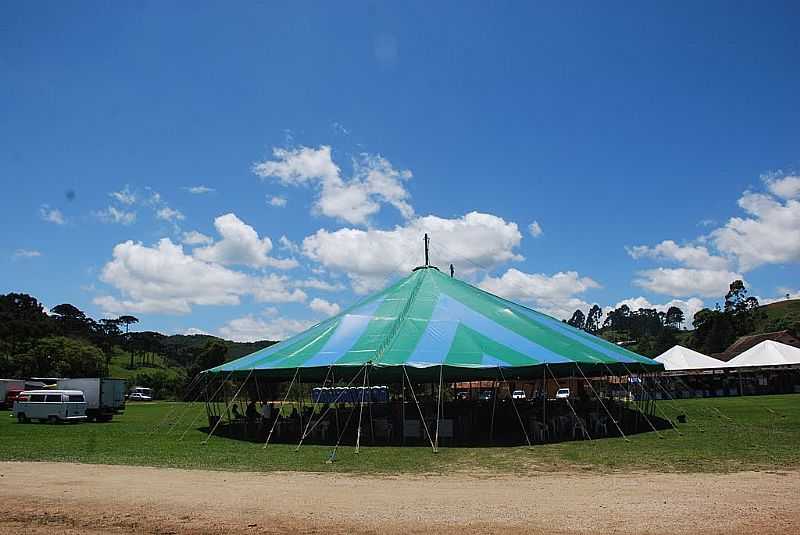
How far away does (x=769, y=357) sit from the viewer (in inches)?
1535

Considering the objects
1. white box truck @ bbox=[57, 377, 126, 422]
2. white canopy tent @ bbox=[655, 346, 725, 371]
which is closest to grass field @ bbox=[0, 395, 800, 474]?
white box truck @ bbox=[57, 377, 126, 422]

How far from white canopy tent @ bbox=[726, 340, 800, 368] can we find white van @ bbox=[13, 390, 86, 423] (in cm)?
3267

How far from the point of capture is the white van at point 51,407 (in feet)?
86.3

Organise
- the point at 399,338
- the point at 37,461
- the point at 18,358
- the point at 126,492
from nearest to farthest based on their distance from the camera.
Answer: the point at 126,492 < the point at 37,461 < the point at 399,338 < the point at 18,358

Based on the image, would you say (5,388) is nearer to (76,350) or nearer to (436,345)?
(76,350)

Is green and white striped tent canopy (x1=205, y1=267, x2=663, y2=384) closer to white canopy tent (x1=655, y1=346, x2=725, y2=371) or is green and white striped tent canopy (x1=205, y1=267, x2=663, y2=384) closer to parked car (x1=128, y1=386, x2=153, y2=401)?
white canopy tent (x1=655, y1=346, x2=725, y2=371)

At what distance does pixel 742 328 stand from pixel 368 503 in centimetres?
7405

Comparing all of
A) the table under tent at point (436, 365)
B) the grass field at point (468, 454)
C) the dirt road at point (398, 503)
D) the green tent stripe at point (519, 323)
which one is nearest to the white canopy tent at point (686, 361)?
the table under tent at point (436, 365)

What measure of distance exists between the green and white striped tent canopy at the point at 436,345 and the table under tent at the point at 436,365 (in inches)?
1.2

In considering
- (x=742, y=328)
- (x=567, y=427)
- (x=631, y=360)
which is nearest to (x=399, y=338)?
(x=567, y=427)

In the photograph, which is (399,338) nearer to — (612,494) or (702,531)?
(612,494)

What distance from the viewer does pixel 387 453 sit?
14305 millimetres

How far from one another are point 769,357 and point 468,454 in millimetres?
31374

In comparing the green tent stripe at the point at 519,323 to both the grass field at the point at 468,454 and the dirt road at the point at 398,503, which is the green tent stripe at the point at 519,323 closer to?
the grass field at the point at 468,454
